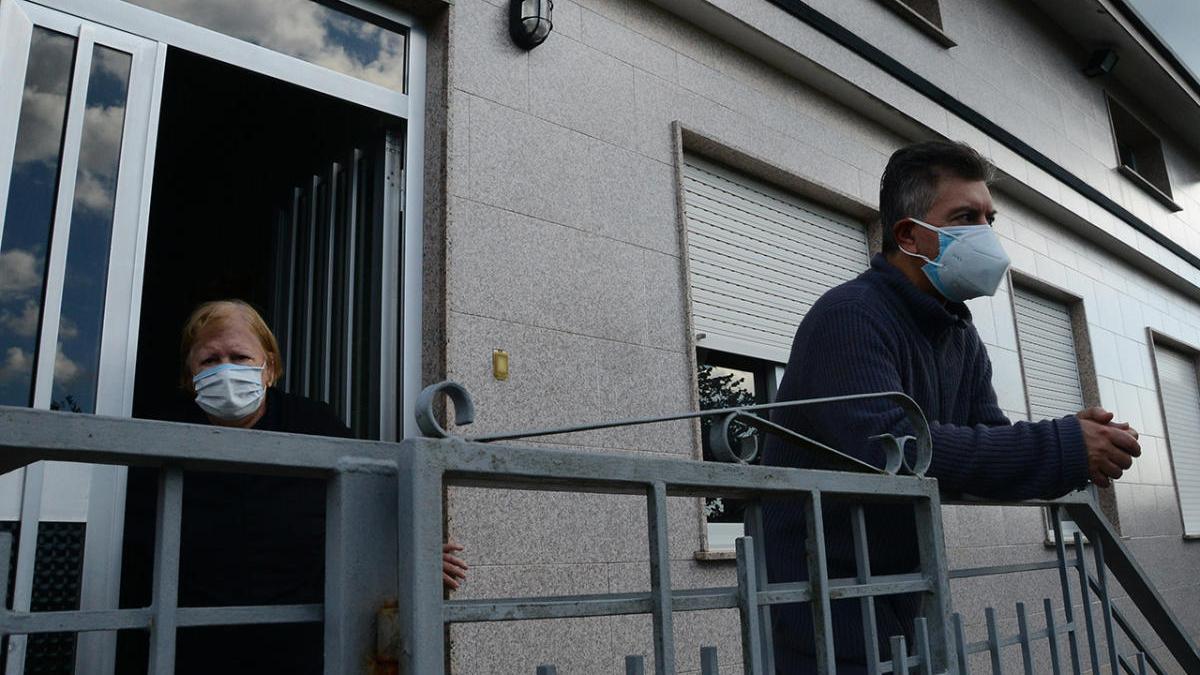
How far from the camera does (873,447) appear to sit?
1788mm

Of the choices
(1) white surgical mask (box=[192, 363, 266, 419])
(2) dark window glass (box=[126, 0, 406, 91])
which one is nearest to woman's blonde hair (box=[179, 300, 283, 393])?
(1) white surgical mask (box=[192, 363, 266, 419])

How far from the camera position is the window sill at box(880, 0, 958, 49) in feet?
20.7

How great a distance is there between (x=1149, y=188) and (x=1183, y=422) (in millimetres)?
2448

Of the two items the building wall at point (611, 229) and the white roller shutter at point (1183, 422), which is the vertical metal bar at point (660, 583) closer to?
the building wall at point (611, 229)

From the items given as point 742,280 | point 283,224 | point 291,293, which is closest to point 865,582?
point 291,293

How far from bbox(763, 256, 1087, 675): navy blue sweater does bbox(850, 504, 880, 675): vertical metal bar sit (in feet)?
0.48

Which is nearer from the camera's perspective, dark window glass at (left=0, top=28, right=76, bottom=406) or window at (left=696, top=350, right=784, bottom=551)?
dark window glass at (left=0, top=28, right=76, bottom=406)

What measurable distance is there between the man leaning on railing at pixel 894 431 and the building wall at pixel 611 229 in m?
1.52

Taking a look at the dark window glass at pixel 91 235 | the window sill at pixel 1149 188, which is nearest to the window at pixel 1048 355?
the window sill at pixel 1149 188

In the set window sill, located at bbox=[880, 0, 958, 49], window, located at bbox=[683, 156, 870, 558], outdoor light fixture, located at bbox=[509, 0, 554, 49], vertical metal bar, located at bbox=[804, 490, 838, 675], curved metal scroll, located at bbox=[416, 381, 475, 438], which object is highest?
window sill, located at bbox=[880, 0, 958, 49]

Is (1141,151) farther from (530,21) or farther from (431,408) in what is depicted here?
(431,408)

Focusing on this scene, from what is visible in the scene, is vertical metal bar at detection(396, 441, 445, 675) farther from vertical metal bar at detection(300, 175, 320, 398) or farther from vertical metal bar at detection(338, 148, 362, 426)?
vertical metal bar at detection(300, 175, 320, 398)

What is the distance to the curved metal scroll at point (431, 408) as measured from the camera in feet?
3.69

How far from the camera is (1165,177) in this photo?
35.2ft
